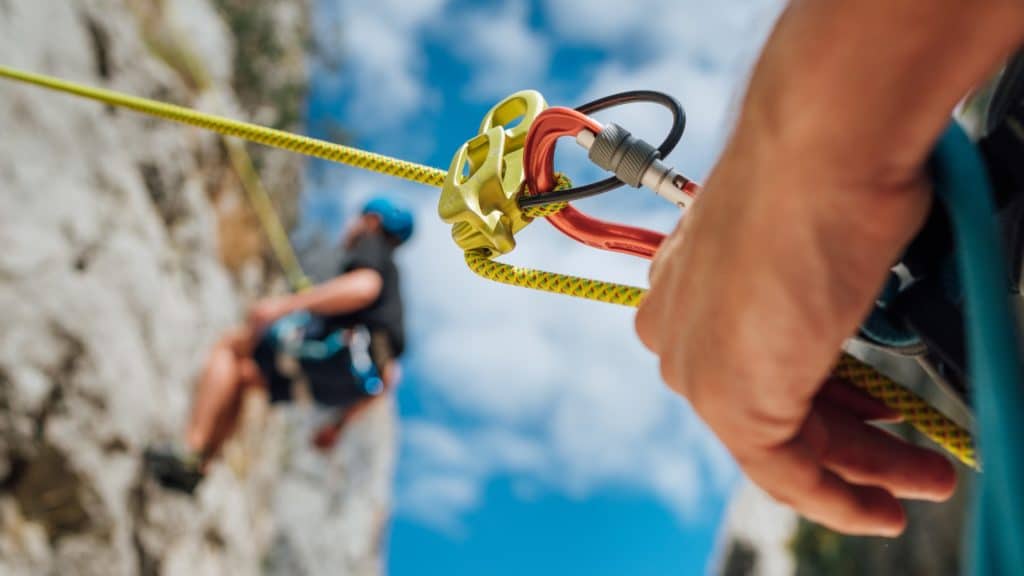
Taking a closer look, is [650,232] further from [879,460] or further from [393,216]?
[393,216]

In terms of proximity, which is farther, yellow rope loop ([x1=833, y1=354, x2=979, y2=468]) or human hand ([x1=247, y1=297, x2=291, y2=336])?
human hand ([x1=247, y1=297, x2=291, y2=336])

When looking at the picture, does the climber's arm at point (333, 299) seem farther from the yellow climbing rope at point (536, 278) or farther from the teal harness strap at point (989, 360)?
the teal harness strap at point (989, 360)

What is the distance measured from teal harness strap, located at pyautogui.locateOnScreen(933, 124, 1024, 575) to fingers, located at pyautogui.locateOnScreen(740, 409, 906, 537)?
0.92 feet

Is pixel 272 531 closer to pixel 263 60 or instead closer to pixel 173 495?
pixel 173 495

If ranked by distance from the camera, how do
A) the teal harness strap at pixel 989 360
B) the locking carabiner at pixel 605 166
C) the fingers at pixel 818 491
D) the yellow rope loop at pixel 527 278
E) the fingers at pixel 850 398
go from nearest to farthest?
the teal harness strap at pixel 989 360 < the fingers at pixel 818 491 < the fingers at pixel 850 398 < the locking carabiner at pixel 605 166 < the yellow rope loop at pixel 527 278

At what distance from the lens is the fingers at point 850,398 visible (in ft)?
3.49

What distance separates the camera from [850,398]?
1064 mm

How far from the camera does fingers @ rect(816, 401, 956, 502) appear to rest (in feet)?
3.23

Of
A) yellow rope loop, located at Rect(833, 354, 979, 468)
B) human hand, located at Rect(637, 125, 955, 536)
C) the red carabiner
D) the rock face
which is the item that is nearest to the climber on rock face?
the rock face

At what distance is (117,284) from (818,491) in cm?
656

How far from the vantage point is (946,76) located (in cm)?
60

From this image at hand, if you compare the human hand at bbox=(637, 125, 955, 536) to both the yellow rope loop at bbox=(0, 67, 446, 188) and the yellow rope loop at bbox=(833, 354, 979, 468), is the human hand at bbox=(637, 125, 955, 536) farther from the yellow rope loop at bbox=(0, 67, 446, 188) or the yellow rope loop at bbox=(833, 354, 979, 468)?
the yellow rope loop at bbox=(0, 67, 446, 188)

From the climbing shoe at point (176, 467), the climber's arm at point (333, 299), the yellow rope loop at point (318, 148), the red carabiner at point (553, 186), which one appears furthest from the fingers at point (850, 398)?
the climbing shoe at point (176, 467)

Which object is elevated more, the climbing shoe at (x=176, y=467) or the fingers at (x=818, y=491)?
the fingers at (x=818, y=491)
